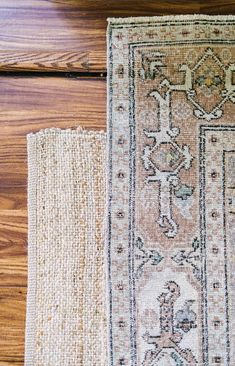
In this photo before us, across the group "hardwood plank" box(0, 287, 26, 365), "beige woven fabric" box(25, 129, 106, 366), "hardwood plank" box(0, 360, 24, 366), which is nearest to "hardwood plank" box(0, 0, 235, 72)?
"beige woven fabric" box(25, 129, 106, 366)

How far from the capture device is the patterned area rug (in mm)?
1038

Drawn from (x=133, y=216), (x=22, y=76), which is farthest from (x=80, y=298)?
(x=22, y=76)

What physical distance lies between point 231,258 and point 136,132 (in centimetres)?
30

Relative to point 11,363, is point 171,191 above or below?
above

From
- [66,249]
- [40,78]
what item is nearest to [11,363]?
[66,249]

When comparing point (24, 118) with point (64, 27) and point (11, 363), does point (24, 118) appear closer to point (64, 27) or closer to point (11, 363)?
point (64, 27)

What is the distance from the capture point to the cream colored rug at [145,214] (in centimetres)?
104

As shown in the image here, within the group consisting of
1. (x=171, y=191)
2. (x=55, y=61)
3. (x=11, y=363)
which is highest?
(x=55, y=61)

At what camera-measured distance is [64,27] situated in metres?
1.10

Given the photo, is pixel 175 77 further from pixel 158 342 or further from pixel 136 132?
pixel 158 342

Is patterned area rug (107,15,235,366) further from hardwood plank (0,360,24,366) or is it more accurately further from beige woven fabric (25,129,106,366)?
hardwood plank (0,360,24,366)

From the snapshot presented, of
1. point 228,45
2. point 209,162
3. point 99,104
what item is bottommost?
point 209,162

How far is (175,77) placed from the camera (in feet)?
3.53

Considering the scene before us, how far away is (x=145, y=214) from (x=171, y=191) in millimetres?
67
